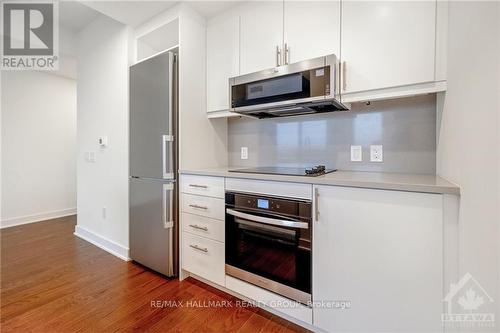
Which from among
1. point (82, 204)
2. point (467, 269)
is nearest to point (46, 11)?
point (82, 204)

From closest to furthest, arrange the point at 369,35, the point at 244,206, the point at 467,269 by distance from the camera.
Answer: the point at 467,269 < the point at 369,35 < the point at 244,206

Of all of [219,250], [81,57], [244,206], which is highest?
[81,57]

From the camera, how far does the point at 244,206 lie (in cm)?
152

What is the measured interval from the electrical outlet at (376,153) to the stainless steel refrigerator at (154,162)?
58.7 inches

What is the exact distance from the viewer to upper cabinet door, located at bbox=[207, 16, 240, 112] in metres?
1.89

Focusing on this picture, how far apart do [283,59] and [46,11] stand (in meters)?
2.60

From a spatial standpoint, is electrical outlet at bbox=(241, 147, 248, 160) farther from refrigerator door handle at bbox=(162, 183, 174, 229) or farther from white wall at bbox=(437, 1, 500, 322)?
white wall at bbox=(437, 1, 500, 322)

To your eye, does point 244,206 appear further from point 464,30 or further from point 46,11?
point 46,11

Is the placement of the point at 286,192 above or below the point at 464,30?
below

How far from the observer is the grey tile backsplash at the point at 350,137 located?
1448mm

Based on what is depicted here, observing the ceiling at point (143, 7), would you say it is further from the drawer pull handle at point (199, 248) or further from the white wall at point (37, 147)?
the white wall at point (37, 147)

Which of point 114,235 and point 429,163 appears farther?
point 114,235

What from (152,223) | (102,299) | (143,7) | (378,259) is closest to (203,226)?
(152,223)

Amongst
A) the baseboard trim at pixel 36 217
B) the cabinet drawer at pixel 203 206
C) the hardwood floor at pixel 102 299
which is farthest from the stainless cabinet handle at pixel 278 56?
the baseboard trim at pixel 36 217
